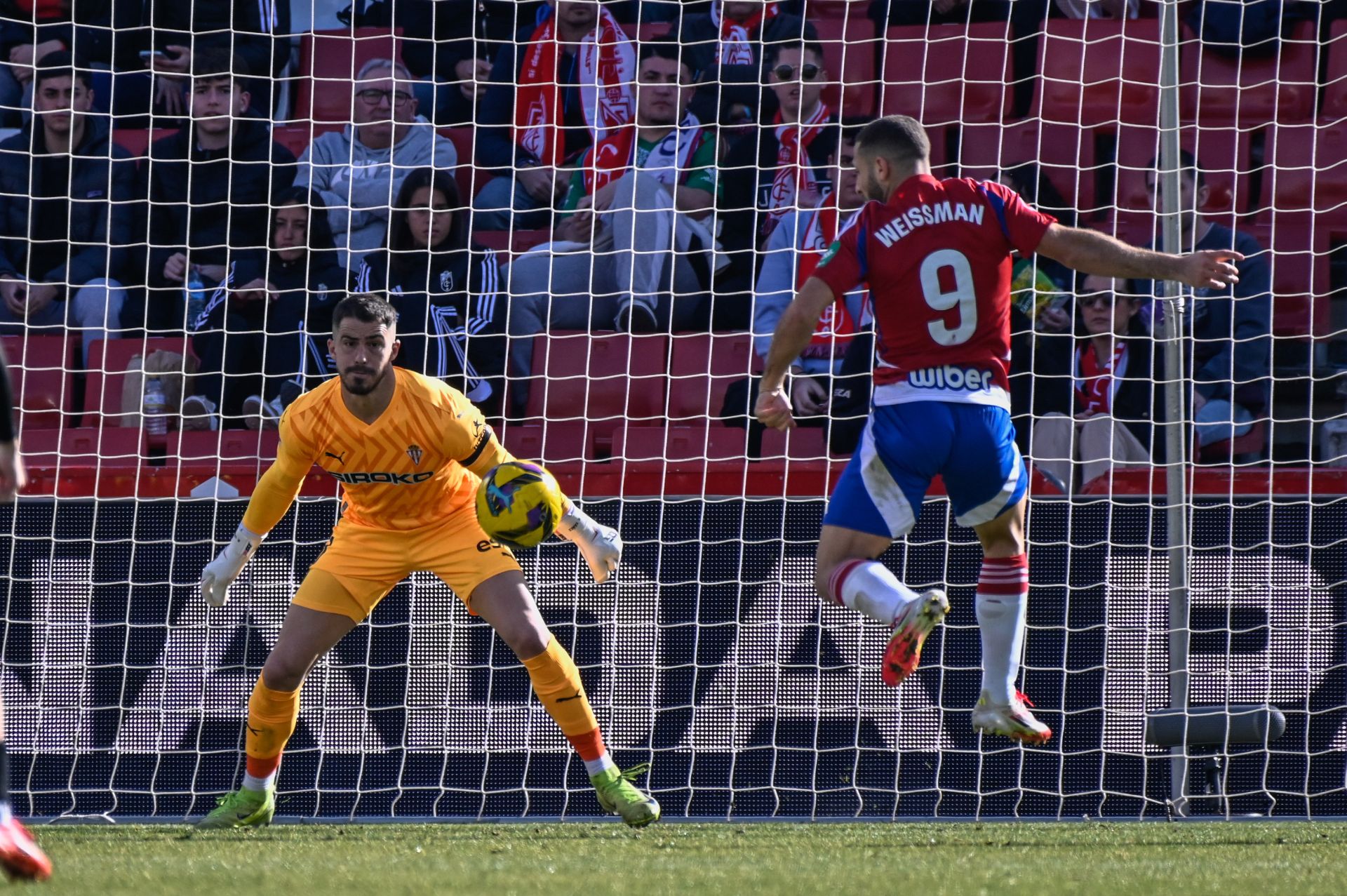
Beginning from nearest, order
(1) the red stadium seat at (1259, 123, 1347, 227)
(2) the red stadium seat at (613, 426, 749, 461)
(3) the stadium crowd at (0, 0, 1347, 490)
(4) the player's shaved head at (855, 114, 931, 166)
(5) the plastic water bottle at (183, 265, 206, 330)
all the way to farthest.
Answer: (4) the player's shaved head at (855, 114, 931, 166) < (2) the red stadium seat at (613, 426, 749, 461) < (3) the stadium crowd at (0, 0, 1347, 490) < (1) the red stadium seat at (1259, 123, 1347, 227) < (5) the plastic water bottle at (183, 265, 206, 330)

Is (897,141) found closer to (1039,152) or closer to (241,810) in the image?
(241,810)

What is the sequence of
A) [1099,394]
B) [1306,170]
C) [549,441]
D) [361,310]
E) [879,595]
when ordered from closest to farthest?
[879,595]
[361,310]
[1099,394]
[549,441]
[1306,170]

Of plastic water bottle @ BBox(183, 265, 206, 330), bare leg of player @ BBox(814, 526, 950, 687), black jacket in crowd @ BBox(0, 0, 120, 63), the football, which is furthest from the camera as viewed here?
black jacket in crowd @ BBox(0, 0, 120, 63)

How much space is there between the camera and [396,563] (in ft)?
18.6

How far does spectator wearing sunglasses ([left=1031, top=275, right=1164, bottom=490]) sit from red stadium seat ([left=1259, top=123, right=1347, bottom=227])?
39.8 inches

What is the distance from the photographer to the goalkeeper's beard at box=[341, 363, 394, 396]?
5.42 m

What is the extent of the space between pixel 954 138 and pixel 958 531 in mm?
2828

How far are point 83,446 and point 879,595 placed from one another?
181 inches

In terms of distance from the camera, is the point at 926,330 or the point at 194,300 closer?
the point at 926,330

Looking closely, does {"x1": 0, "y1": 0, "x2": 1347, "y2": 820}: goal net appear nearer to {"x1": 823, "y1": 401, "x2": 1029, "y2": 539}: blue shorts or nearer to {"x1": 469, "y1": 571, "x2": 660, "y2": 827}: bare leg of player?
{"x1": 469, "y1": 571, "x2": 660, "y2": 827}: bare leg of player

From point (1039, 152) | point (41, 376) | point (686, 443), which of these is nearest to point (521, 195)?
point (686, 443)

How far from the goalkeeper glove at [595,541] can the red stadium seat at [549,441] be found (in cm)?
183

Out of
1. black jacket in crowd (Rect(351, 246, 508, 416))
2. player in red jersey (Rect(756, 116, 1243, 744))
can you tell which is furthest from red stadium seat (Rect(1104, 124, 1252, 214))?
player in red jersey (Rect(756, 116, 1243, 744))

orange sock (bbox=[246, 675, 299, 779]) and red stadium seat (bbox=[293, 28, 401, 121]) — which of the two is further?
red stadium seat (bbox=[293, 28, 401, 121])
